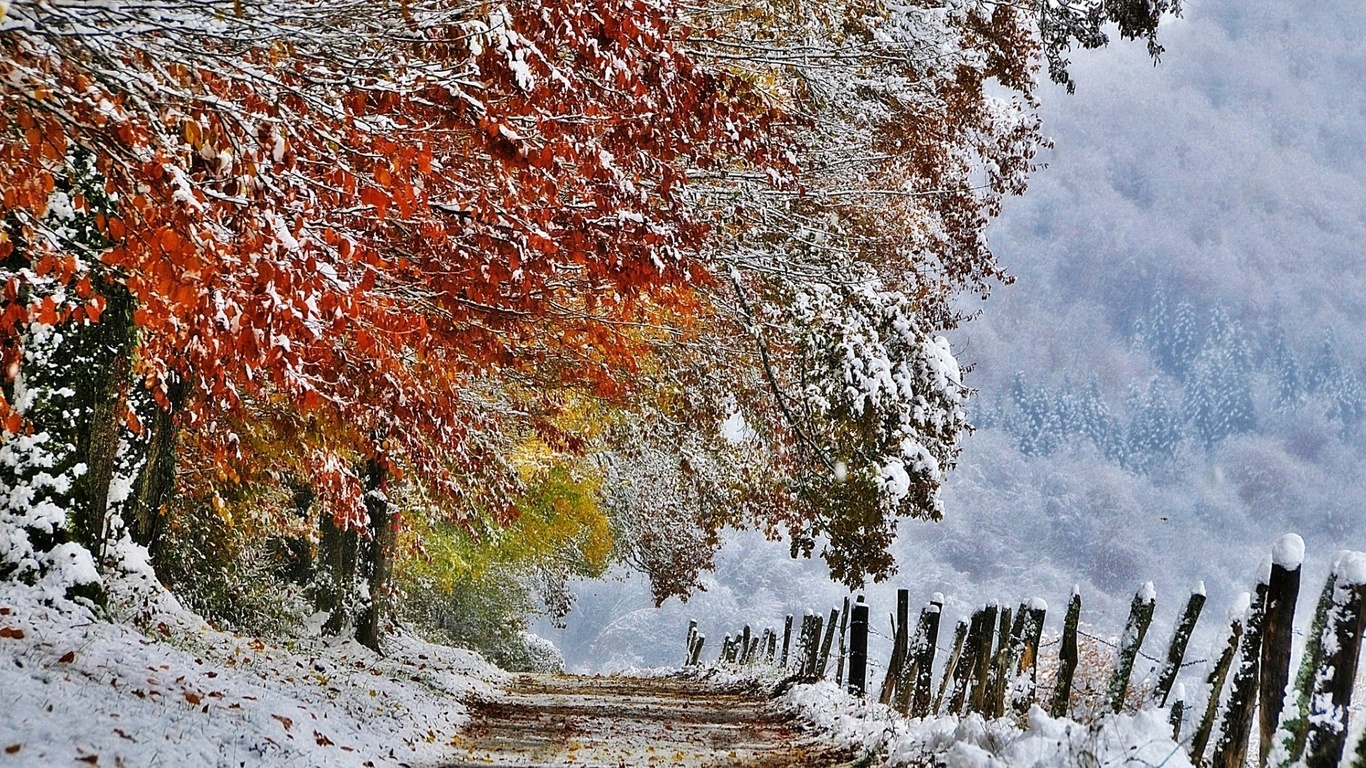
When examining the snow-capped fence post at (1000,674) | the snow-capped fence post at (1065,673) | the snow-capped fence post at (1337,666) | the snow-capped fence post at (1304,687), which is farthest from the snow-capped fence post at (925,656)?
the snow-capped fence post at (1337,666)

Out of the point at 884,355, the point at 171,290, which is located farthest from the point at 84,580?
the point at 884,355

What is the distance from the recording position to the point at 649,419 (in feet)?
57.7

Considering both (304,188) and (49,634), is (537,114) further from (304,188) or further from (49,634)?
(49,634)

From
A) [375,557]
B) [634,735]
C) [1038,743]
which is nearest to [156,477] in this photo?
[634,735]

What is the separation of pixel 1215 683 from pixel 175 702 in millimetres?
5892

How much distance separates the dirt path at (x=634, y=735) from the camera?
29.8 feet

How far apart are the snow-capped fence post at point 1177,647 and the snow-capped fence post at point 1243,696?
729mm

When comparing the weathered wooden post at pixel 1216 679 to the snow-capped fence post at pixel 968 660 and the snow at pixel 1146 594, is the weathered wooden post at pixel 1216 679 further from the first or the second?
the snow-capped fence post at pixel 968 660

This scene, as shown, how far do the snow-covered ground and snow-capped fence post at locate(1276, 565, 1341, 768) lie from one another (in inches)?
203

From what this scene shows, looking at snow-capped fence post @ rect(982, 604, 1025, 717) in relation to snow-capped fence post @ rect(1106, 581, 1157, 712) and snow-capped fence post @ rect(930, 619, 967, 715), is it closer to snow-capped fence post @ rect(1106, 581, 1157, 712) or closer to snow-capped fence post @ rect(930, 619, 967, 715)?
snow-capped fence post @ rect(930, 619, 967, 715)

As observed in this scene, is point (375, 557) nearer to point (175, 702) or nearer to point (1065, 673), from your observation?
point (175, 702)

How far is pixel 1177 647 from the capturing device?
6242 millimetres

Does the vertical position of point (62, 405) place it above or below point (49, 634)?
above

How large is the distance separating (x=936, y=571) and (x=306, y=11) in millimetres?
158591
